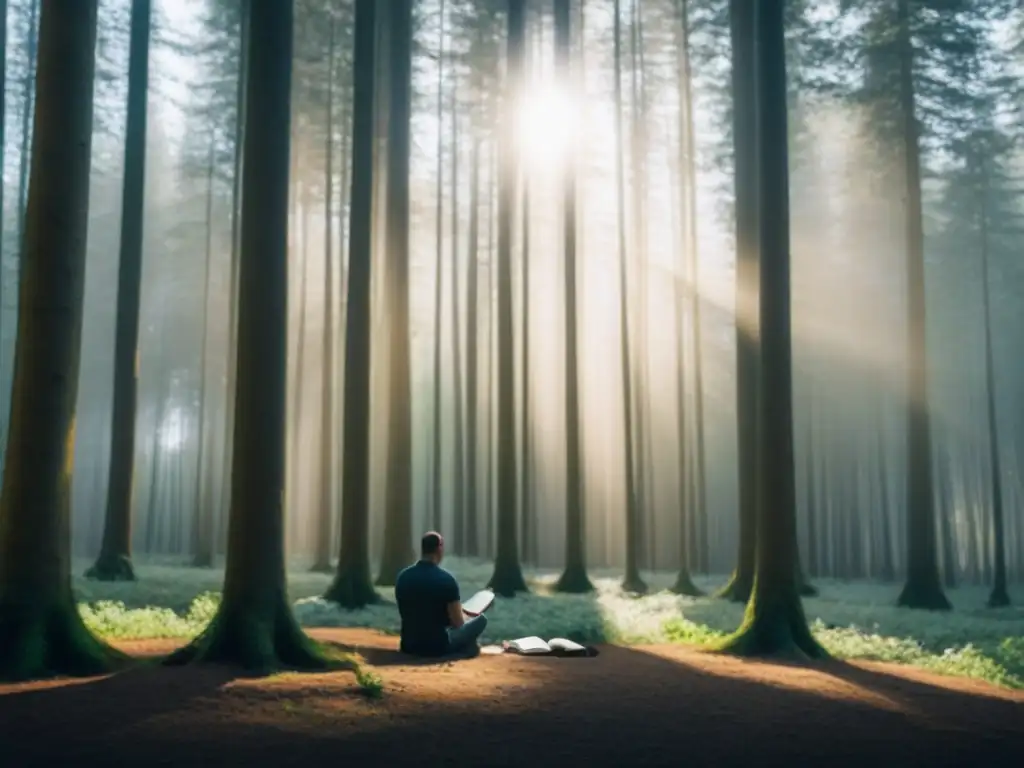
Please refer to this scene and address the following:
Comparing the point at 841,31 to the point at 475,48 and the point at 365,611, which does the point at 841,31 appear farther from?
the point at 365,611

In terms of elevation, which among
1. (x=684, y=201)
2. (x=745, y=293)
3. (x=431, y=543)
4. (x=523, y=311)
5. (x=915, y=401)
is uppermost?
(x=684, y=201)

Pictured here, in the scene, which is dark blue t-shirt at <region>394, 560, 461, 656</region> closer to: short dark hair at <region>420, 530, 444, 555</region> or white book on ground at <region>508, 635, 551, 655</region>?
short dark hair at <region>420, 530, 444, 555</region>

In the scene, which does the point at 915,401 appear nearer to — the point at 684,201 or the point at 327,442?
the point at 684,201

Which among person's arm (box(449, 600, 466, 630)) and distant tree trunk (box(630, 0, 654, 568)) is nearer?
person's arm (box(449, 600, 466, 630))

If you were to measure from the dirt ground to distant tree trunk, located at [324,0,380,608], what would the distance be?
6578 mm

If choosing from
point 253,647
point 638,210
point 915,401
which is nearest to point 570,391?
point 915,401

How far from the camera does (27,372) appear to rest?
9.09 meters

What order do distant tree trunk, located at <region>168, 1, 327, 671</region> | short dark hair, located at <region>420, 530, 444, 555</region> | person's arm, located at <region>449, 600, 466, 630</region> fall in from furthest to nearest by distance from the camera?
1. person's arm, located at <region>449, 600, 466, 630</region>
2. short dark hair, located at <region>420, 530, 444, 555</region>
3. distant tree trunk, located at <region>168, 1, 327, 671</region>

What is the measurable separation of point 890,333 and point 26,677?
103ft

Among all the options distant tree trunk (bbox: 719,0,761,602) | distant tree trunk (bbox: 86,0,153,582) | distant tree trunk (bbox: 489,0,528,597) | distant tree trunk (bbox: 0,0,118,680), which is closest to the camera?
distant tree trunk (bbox: 0,0,118,680)

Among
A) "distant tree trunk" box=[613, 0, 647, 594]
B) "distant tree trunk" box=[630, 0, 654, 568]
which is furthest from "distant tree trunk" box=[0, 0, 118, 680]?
"distant tree trunk" box=[630, 0, 654, 568]

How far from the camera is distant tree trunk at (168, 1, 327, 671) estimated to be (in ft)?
29.5

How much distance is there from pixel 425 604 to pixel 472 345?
18.0 meters

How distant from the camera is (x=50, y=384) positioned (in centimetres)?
911
